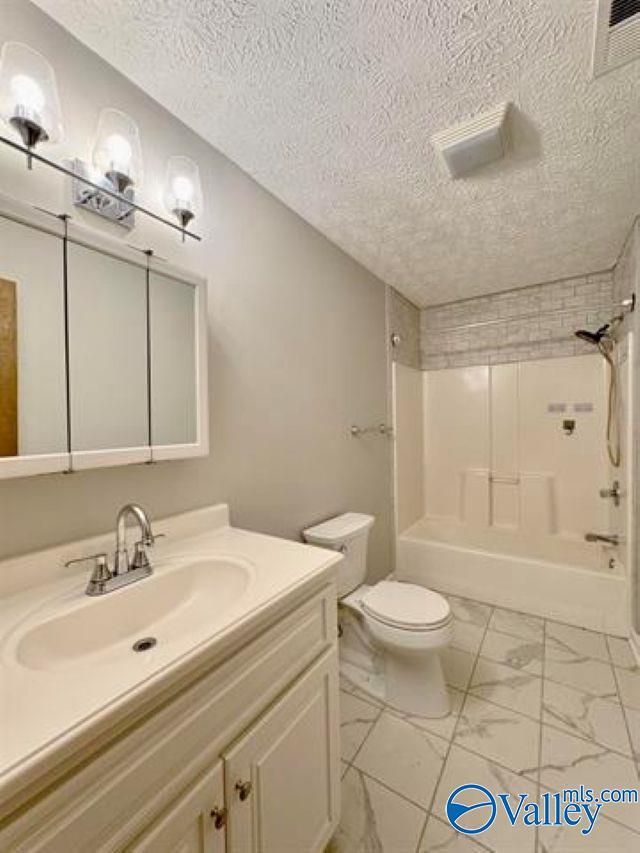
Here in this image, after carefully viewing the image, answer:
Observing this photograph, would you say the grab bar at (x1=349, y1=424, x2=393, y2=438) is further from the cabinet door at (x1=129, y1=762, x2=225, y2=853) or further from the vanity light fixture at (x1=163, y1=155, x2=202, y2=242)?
the cabinet door at (x1=129, y1=762, x2=225, y2=853)

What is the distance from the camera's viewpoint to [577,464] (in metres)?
2.66

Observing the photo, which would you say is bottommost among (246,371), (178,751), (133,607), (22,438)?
(178,751)

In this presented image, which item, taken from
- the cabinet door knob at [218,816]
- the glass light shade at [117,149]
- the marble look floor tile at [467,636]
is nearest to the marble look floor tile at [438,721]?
the marble look floor tile at [467,636]

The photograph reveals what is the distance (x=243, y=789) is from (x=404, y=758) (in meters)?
0.94

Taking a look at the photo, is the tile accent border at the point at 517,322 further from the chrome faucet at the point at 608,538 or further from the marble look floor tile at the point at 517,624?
the marble look floor tile at the point at 517,624

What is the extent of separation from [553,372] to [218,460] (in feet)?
8.59

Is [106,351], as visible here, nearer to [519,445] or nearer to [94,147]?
[94,147]

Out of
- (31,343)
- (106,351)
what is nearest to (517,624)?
(106,351)

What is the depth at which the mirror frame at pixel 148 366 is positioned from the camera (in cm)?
82

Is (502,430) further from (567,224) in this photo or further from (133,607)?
(133,607)

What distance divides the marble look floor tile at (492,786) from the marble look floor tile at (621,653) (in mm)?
1004

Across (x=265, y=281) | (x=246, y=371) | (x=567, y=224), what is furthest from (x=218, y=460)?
(x=567, y=224)

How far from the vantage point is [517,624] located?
86.4 inches

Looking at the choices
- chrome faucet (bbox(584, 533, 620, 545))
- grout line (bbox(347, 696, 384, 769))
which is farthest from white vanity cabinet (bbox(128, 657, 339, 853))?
chrome faucet (bbox(584, 533, 620, 545))
